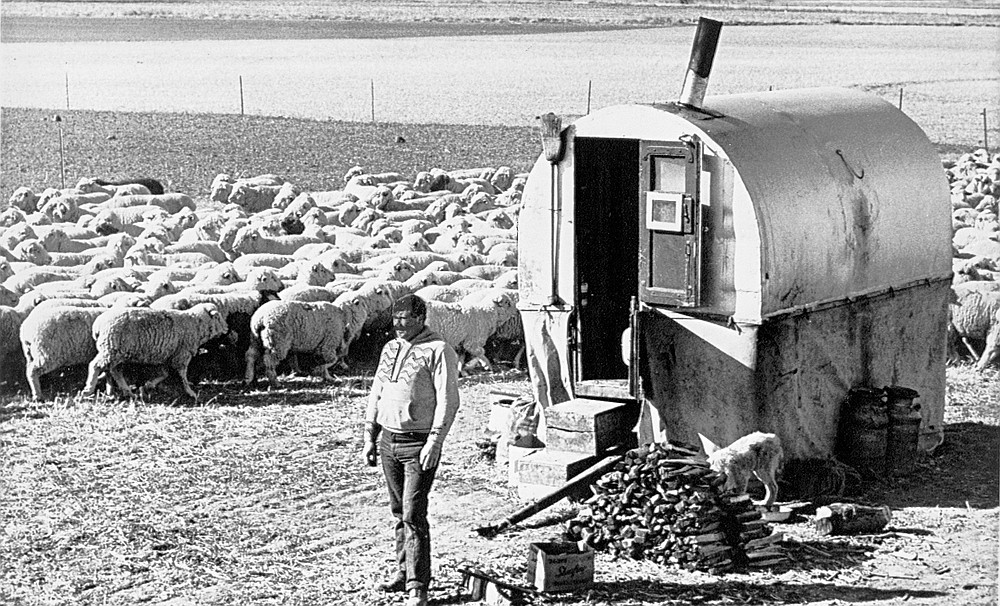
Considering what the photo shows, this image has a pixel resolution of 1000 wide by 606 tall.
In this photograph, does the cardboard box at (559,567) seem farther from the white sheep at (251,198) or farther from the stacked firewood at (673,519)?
the white sheep at (251,198)

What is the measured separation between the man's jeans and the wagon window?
3.33 meters

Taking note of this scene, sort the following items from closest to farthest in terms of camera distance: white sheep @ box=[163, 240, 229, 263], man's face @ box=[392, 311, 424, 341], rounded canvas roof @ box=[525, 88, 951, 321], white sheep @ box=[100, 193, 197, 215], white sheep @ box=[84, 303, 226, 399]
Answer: man's face @ box=[392, 311, 424, 341]
rounded canvas roof @ box=[525, 88, 951, 321]
white sheep @ box=[84, 303, 226, 399]
white sheep @ box=[163, 240, 229, 263]
white sheep @ box=[100, 193, 197, 215]

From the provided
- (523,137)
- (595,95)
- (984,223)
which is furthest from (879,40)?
(984,223)

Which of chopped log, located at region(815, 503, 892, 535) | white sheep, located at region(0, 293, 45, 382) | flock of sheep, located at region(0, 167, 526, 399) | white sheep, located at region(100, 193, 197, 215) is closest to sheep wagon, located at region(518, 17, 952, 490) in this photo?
chopped log, located at region(815, 503, 892, 535)

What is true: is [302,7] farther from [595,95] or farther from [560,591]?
[560,591]

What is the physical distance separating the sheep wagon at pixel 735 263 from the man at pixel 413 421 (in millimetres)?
2679

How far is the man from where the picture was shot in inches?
347

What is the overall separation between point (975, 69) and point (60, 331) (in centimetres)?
5463

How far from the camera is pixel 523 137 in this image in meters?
40.2

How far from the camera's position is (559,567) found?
30.0ft

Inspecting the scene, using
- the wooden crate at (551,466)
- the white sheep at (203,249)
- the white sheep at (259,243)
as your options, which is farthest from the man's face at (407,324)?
the white sheep at (259,243)

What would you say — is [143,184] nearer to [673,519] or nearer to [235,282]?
[235,282]

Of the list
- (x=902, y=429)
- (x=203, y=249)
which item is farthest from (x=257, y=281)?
(x=902, y=429)

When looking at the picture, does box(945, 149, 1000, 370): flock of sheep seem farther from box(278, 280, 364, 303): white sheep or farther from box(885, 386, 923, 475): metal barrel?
box(278, 280, 364, 303): white sheep
